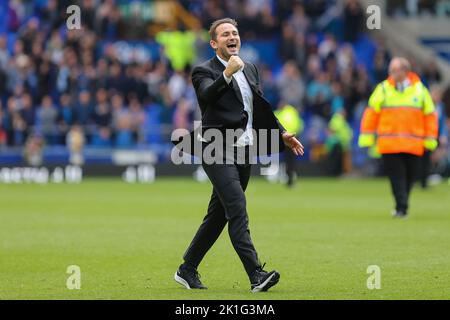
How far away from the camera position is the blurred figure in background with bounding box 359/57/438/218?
19141mm

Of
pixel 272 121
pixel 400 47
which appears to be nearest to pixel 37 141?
pixel 400 47

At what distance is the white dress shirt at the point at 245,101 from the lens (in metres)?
10.9

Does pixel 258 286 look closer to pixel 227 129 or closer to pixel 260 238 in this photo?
pixel 227 129

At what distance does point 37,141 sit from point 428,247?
69.4 ft

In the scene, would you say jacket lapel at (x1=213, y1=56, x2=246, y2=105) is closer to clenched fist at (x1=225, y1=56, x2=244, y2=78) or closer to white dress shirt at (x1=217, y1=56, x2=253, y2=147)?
white dress shirt at (x1=217, y1=56, x2=253, y2=147)

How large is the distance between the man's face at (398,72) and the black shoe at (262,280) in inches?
358

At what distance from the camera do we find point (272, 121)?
11.0m

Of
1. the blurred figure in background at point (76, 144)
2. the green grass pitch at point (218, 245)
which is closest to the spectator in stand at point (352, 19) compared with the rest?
the blurred figure in background at point (76, 144)

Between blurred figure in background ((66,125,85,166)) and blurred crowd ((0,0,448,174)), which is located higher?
blurred crowd ((0,0,448,174))

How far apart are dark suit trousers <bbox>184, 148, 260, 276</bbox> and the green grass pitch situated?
39 cm

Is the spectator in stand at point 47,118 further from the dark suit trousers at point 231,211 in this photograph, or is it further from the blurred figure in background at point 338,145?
the dark suit trousers at point 231,211

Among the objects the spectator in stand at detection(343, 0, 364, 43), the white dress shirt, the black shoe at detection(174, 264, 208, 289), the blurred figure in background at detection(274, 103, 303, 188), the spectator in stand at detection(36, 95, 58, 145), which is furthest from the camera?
the spectator in stand at detection(343, 0, 364, 43)

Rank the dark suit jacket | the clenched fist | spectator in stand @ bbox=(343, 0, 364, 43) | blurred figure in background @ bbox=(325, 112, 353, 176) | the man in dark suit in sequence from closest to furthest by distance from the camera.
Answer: the clenched fist, the man in dark suit, the dark suit jacket, blurred figure in background @ bbox=(325, 112, 353, 176), spectator in stand @ bbox=(343, 0, 364, 43)

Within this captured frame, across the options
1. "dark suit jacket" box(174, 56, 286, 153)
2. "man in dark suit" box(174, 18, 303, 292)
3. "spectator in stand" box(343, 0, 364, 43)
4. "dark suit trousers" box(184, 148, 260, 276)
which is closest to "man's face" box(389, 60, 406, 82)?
"man in dark suit" box(174, 18, 303, 292)
